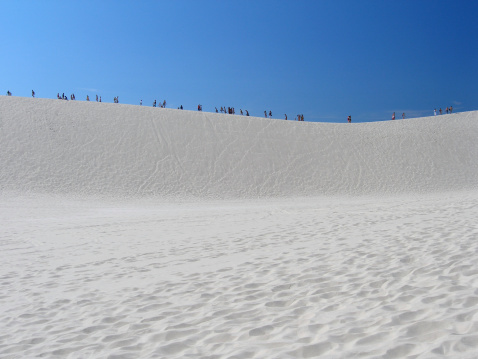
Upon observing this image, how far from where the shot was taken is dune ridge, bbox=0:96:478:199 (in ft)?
97.1

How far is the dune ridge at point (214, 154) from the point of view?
97.1ft

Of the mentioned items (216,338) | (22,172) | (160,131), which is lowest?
(216,338)

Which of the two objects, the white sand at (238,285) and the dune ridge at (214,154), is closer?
the white sand at (238,285)

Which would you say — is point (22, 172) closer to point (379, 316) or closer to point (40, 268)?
point (40, 268)

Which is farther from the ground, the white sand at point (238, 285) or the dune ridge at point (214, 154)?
the dune ridge at point (214, 154)

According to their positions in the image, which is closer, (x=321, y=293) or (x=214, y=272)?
(x=321, y=293)

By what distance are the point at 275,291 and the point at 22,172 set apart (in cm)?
2873

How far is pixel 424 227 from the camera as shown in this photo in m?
8.95

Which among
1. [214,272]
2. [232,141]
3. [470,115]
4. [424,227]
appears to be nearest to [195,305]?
[214,272]

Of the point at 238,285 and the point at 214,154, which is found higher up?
the point at 214,154

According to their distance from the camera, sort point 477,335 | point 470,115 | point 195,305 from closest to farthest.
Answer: point 477,335 → point 195,305 → point 470,115

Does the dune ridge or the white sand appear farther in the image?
the dune ridge

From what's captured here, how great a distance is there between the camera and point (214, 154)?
34969 mm

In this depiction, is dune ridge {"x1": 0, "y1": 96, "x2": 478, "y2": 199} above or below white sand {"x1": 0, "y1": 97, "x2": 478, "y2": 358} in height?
above
